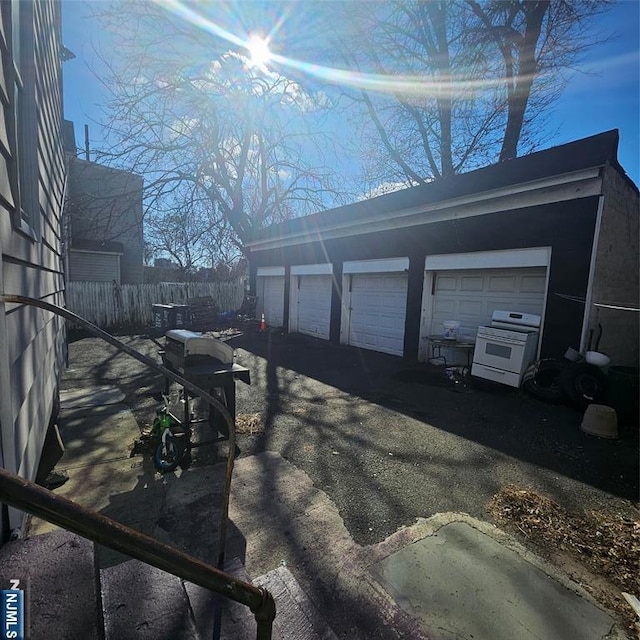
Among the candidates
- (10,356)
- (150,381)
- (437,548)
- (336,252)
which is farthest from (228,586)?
(336,252)

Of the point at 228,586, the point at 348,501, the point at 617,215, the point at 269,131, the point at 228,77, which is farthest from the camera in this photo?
the point at 269,131

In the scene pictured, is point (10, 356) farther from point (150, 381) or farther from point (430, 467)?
point (150, 381)

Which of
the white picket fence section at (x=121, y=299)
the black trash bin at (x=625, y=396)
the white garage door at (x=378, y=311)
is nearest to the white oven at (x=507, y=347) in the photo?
the black trash bin at (x=625, y=396)

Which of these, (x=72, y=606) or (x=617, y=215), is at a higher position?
(x=617, y=215)

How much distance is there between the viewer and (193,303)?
13.3 m

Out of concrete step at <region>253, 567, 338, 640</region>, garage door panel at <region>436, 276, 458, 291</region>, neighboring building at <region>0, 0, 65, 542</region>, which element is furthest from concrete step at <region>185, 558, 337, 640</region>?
garage door panel at <region>436, 276, 458, 291</region>

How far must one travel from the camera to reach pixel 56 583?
1396 mm

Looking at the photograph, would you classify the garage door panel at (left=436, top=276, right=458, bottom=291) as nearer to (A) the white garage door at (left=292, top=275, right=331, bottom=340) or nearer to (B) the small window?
(A) the white garage door at (left=292, top=275, right=331, bottom=340)

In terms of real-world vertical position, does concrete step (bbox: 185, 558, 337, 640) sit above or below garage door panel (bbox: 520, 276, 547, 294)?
below

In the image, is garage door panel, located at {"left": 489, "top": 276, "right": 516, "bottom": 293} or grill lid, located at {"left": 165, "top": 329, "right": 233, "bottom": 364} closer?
grill lid, located at {"left": 165, "top": 329, "right": 233, "bottom": 364}

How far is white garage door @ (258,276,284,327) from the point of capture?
44.8 feet

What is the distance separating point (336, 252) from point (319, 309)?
2016 millimetres

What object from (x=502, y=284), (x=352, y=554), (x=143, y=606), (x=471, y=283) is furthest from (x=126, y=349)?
(x=471, y=283)

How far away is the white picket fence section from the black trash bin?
13.9 metres
